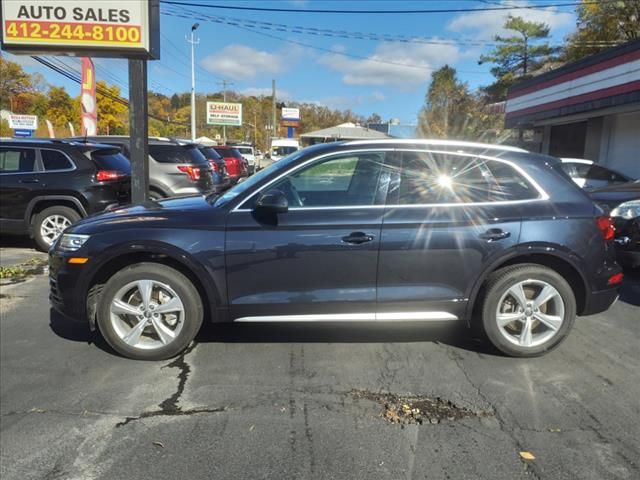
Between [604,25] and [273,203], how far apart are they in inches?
1338

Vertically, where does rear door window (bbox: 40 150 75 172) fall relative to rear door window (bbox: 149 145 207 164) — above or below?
below

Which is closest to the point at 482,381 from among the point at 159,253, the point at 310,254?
the point at 310,254

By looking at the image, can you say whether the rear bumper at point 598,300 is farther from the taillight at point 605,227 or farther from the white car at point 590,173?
the white car at point 590,173

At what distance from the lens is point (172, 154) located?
1027 cm

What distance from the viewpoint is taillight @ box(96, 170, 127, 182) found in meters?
8.18

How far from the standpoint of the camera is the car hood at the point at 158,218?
12.9 ft

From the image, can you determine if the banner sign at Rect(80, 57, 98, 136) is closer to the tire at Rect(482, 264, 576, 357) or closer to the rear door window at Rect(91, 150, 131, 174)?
the rear door window at Rect(91, 150, 131, 174)

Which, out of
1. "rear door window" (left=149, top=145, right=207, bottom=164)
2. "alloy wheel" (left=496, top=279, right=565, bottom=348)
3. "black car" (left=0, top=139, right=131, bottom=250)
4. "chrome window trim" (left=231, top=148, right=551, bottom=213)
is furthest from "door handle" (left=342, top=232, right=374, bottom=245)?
"rear door window" (left=149, top=145, right=207, bottom=164)

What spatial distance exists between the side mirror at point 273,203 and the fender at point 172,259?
63 centimetres

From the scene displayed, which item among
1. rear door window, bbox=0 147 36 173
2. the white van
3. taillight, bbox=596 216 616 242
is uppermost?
the white van

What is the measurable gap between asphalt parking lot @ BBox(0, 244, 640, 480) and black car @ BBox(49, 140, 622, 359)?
0.36 m

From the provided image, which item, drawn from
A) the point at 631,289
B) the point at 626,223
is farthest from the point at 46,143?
the point at 631,289

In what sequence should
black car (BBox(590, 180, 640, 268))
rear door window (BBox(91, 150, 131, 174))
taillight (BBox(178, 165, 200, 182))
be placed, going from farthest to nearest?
taillight (BBox(178, 165, 200, 182)) < rear door window (BBox(91, 150, 131, 174)) < black car (BBox(590, 180, 640, 268))

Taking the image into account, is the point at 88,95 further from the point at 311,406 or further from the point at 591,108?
the point at 311,406
